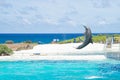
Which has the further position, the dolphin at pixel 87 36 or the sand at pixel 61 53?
the dolphin at pixel 87 36

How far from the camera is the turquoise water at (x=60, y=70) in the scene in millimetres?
20625

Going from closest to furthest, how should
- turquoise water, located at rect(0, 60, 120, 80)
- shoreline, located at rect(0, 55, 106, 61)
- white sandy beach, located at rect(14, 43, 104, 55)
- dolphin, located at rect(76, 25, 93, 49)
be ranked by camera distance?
1. turquoise water, located at rect(0, 60, 120, 80)
2. shoreline, located at rect(0, 55, 106, 61)
3. white sandy beach, located at rect(14, 43, 104, 55)
4. dolphin, located at rect(76, 25, 93, 49)

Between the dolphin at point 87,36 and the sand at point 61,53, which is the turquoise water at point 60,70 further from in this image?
the dolphin at point 87,36

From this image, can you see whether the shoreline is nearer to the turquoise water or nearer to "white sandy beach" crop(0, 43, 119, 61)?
"white sandy beach" crop(0, 43, 119, 61)

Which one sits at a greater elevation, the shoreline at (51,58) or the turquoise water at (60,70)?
the shoreline at (51,58)

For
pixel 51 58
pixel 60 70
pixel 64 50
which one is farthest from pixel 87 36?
pixel 60 70

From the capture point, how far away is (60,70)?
902 inches

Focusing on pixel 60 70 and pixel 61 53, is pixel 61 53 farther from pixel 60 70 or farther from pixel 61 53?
pixel 60 70

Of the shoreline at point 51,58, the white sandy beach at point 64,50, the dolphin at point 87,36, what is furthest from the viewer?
the dolphin at point 87,36

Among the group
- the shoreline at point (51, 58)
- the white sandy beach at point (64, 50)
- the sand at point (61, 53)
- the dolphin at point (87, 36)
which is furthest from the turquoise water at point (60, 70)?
the dolphin at point (87, 36)

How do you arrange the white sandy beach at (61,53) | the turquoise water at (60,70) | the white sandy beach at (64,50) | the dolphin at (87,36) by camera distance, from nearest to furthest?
the turquoise water at (60,70) < the white sandy beach at (61,53) < the white sandy beach at (64,50) < the dolphin at (87,36)

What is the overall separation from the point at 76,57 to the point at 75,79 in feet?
26.3

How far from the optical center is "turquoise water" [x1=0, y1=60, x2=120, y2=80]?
67.7ft

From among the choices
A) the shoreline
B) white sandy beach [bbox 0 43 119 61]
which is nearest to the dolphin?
white sandy beach [bbox 0 43 119 61]
